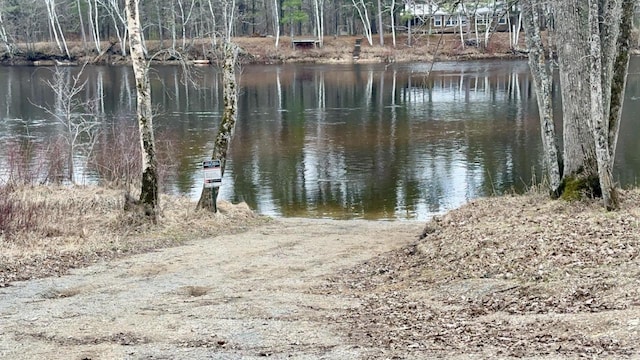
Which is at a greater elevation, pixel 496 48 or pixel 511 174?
pixel 496 48

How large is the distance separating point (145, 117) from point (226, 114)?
276 cm

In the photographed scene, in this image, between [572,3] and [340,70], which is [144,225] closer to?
[572,3]

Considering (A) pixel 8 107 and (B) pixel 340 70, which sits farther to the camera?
(B) pixel 340 70

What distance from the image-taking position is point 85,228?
14797 millimetres

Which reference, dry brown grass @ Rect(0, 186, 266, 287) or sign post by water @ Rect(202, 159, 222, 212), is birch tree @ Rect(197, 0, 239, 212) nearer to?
sign post by water @ Rect(202, 159, 222, 212)

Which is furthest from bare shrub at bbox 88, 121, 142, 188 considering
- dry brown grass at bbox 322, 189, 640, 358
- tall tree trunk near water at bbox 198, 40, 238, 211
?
dry brown grass at bbox 322, 189, 640, 358

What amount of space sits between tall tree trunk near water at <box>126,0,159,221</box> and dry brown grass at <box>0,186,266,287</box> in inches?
18.3

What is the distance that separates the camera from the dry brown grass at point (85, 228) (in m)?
12.2

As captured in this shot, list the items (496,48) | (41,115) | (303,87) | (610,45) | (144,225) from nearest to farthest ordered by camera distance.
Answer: (610,45)
(144,225)
(41,115)
(303,87)
(496,48)

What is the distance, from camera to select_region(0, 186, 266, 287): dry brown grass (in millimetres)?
12195

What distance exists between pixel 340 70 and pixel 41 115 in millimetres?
31472

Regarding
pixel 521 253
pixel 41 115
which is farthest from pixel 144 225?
pixel 41 115

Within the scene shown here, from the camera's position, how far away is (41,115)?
129ft

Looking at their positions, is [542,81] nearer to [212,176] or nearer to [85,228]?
[212,176]
